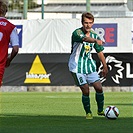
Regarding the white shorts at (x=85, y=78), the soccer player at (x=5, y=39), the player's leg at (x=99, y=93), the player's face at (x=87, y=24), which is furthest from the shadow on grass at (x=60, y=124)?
the player's face at (x=87, y=24)

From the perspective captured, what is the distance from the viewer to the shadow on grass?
10.6 m

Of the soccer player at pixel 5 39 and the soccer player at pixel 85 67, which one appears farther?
the soccer player at pixel 85 67

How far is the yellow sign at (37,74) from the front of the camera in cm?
2623

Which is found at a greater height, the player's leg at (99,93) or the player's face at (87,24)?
the player's face at (87,24)

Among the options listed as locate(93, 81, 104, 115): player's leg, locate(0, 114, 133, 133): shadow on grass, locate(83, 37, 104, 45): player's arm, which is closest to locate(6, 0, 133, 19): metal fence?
locate(93, 81, 104, 115): player's leg

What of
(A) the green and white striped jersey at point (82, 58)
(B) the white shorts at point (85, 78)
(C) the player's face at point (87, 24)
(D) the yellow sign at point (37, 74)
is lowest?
(D) the yellow sign at point (37, 74)

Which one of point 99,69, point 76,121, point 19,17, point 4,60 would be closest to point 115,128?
point 76,121

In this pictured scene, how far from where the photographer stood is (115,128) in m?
11.0

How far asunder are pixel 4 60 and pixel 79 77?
373cm

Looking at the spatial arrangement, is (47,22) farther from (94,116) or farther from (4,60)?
(4,60)

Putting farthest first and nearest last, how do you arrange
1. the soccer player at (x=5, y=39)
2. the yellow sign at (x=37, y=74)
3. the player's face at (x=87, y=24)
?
1. the yellow sign at (x=37, y=74)
2. the player's face at (x=87, y=24)
3. the soccer player at (x=5, y=39)

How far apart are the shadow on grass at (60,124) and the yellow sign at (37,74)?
12384 mm

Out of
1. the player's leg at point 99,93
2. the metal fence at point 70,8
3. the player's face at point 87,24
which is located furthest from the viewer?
the metal fence at point 70,8

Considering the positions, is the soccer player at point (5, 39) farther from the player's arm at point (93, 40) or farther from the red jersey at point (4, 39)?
the player's arm at point (93, 40)
